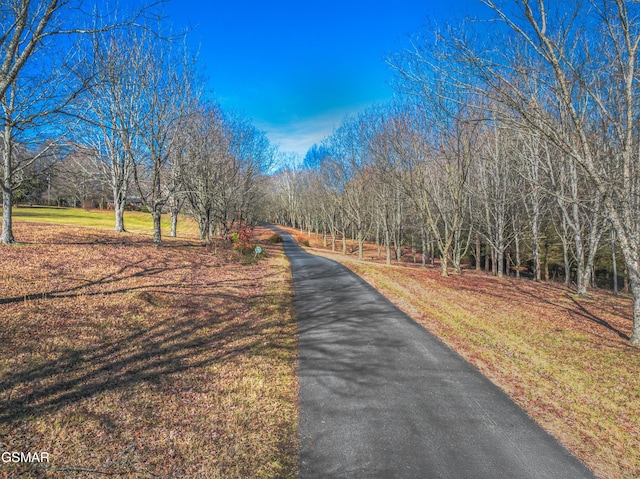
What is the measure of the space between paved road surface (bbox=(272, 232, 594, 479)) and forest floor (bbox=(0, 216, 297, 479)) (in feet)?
1.44

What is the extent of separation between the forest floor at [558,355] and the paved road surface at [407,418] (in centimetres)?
39

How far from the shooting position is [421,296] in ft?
36.8

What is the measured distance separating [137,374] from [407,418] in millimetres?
4053

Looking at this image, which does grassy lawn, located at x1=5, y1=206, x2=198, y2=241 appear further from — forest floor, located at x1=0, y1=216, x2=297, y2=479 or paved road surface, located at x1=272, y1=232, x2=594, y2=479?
paved road surface, located at x1=272, y1=232, x2=594, y2=479

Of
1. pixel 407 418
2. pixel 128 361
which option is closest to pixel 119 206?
pixel 128 361

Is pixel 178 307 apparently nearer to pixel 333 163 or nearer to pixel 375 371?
pixel 375 371

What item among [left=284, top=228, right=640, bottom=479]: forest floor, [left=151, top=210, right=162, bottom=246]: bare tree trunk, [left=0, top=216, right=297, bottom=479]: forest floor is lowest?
[left=284, top=228, right=640, bottom=479]: forest floor

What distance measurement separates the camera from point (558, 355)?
645cm

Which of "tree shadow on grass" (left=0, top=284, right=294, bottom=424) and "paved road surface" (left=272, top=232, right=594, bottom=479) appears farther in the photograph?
"tree shadow on grass" (left=0, top=284, right=294, bottom=424)

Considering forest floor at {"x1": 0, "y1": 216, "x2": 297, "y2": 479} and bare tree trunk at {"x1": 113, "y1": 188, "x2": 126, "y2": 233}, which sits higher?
bare tree trunk at {"x1": 113, "y1": 188, "x2": 126, "y2": 233}

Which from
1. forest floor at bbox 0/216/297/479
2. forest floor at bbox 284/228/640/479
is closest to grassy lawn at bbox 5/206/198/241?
forest floor at bbox 0/216/297/479

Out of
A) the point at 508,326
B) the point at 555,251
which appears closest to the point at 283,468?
the point at 508,326

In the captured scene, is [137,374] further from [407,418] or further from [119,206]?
[119,206]

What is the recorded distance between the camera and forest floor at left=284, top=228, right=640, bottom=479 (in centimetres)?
389
